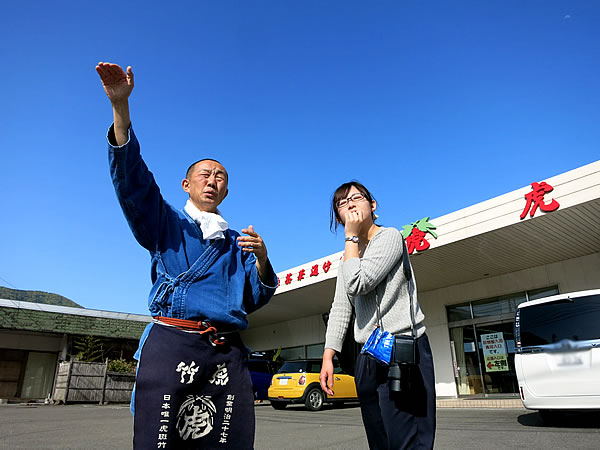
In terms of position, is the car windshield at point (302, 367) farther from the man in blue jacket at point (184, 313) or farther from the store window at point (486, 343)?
the man in blue jacket at point (184, 313)

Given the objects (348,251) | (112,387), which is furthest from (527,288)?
(112,387)

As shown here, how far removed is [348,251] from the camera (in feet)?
6.63

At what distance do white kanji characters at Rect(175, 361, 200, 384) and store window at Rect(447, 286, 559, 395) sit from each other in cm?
1339

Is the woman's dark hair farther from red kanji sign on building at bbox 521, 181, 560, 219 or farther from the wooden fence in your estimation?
the wooden fence

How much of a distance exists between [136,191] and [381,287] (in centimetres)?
115

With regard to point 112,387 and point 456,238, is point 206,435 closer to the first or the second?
point 456,238

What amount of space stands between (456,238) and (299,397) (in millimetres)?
5998

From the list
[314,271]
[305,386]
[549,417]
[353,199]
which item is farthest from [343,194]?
[314,271]

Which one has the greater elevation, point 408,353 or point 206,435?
point 408,353

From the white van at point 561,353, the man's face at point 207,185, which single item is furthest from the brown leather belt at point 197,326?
the white van at point 561,353

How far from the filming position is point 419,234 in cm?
1210

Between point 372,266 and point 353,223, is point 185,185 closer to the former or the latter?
point 353,223

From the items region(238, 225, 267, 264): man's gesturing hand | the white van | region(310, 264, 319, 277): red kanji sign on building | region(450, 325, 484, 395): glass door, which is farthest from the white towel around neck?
region(450, 325, 484, 395): glass door

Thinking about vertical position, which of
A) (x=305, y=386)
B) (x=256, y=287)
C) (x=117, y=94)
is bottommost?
(x=305, y=386)
